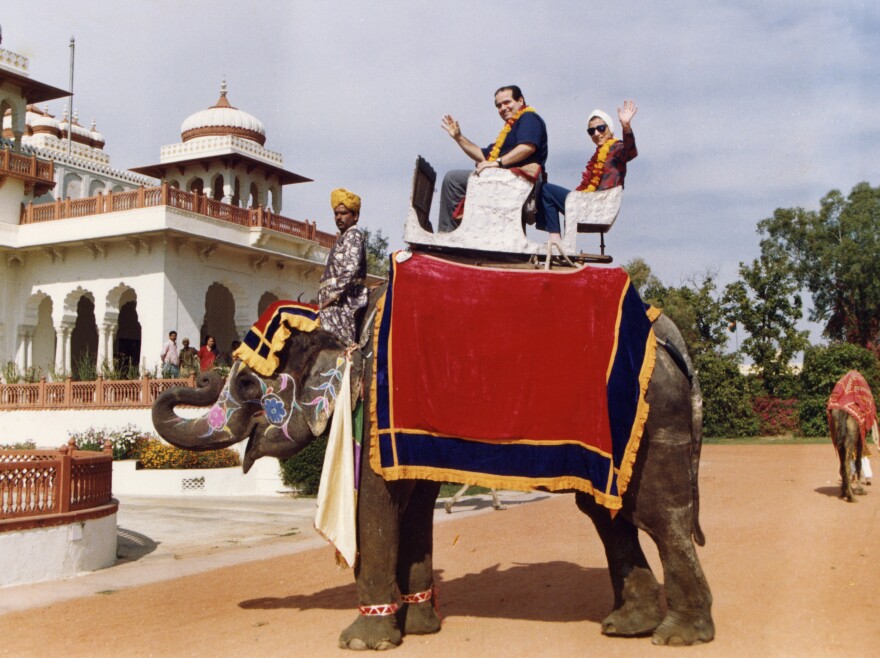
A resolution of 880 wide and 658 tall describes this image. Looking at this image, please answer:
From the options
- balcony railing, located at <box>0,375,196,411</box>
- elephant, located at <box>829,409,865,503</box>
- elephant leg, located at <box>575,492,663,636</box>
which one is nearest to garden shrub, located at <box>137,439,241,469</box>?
balcony railing, located at <box>0,375,196,411</box>

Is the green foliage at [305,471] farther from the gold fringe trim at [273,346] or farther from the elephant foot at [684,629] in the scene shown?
the elephant foot at [684,629]

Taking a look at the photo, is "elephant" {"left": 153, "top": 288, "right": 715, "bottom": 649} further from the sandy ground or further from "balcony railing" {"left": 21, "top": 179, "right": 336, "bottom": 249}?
"balcony railing" {"left": 21, "top": 179, "right": 336, "bottom": 249}

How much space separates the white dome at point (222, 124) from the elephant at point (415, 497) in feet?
77.8

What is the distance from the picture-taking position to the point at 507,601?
7.27 meters

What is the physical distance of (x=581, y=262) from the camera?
Result: 240 inches

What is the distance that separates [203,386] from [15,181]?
22.4 meters

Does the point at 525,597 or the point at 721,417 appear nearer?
the point at 525,597

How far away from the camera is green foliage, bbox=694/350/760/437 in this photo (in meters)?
32.7

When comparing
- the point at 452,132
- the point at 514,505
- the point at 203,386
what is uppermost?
the point at 452,132

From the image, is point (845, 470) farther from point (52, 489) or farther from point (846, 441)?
point (52, 489)

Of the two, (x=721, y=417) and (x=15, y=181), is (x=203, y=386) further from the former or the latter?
(x=721, y=417)

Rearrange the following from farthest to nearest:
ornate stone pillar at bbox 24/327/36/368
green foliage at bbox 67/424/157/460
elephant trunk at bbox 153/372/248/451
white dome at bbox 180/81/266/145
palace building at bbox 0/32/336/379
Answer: white dome at bbox 180/81/266/145
ornate stone pillar at bbox 24/327/36/368
palace building at bbox 0/32/336/379
green foliage at bbox 67/424/157/460
elephant trunk at bbox 153/372/248/451

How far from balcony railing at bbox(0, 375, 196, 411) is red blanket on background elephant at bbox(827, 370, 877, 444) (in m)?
12.1

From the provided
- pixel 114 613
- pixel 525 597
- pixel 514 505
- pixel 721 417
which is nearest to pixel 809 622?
pixel 525 597
